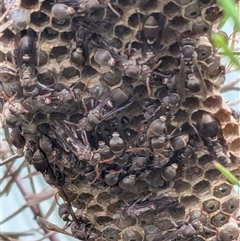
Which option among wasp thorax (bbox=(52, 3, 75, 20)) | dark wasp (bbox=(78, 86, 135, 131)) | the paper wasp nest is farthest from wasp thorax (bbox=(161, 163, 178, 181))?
wasp thorax (bbox=(52, 3, 75, 20))

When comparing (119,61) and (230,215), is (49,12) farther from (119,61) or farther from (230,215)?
(230,215)

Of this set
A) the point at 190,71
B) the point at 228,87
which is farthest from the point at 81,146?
the point at 228,87

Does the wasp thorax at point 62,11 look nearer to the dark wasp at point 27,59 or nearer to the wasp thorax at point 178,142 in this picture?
the dark wasp at point 27,59

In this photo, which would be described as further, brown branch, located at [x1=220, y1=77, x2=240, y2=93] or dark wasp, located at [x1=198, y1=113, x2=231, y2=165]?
brown branch, located at [x1=220, y1=77, x2=240, y2=93]

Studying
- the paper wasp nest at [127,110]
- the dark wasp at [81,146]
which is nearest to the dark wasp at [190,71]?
the paper wasp nest at [127,110]

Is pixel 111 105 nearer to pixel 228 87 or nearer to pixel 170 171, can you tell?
pixel 170 171

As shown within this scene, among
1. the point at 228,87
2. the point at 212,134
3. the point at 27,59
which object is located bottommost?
the point at 228,87

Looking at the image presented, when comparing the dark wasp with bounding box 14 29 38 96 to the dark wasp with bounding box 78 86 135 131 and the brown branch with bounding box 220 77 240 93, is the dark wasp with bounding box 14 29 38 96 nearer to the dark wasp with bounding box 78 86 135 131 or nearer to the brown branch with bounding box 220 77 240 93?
the dark wasp with bounding box 78 86 135 131
